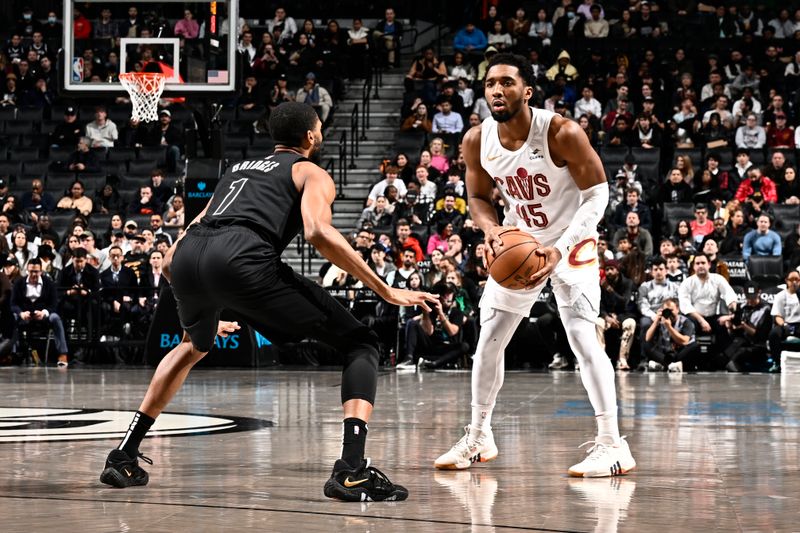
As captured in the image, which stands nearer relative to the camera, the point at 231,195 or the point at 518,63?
the point at 231,195

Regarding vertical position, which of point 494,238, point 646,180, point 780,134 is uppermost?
point 780,134

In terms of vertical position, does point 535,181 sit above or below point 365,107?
below

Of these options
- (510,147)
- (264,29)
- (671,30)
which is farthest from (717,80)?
(510,147)

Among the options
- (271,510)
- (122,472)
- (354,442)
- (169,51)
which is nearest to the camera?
(271,510)

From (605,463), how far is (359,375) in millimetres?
1377

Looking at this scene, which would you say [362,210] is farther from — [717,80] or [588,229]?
[588,229]

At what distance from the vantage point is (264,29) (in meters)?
25.5

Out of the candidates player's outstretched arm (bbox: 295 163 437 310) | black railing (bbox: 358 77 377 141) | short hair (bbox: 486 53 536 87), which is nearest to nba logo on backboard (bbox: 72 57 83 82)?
black railing (bbox: 358 77 377 141)

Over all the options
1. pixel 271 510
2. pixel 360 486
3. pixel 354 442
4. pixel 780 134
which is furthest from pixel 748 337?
pixel 271 510

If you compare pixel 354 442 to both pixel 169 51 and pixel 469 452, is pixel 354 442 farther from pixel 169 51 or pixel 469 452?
pixel 169 51

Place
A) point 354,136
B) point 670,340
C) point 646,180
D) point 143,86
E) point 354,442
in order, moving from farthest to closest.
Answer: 1. point 354,136
2. point 646,180
3. point 143,86
4. point 670,340
5. point 354,442

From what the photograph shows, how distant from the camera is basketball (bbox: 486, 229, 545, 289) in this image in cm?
605

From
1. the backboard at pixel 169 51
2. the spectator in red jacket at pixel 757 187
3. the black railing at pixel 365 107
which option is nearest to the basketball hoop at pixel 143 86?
the backboard at pixel 169 51

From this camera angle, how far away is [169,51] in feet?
54.1
